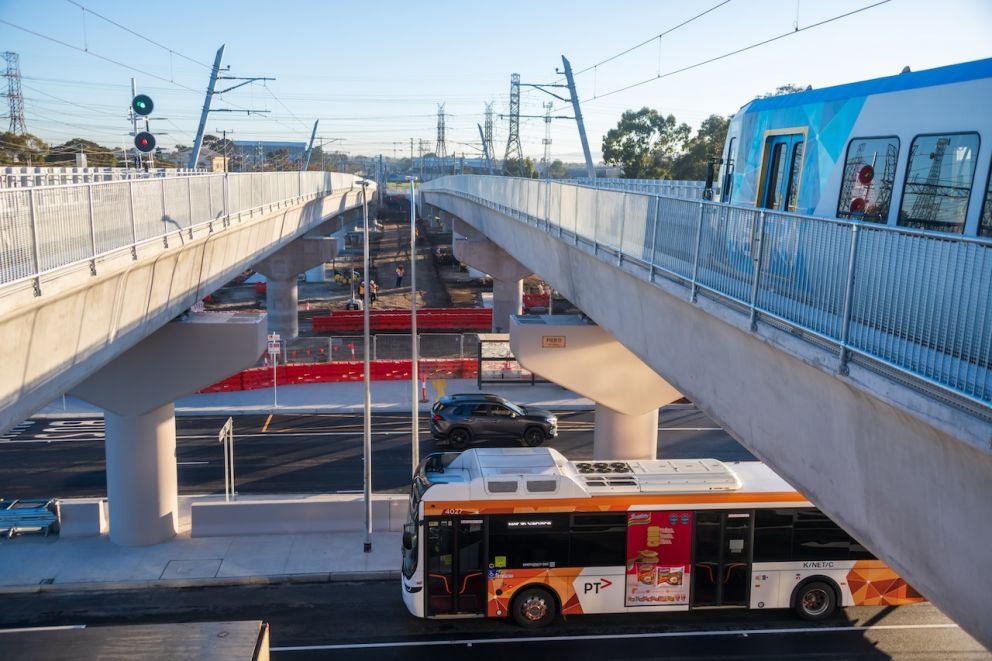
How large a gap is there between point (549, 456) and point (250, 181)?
10583mm

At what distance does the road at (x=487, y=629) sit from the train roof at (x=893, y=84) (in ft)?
25.2

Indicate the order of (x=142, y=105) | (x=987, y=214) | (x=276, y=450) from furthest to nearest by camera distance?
(x=276, y=450) < (x=142, y=105) < (x=987, y=214)

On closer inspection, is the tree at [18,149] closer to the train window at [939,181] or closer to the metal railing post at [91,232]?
the metal railing post at [91,232]

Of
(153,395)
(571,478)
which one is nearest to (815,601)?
(571,478)

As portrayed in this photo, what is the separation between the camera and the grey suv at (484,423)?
2395 centimetres

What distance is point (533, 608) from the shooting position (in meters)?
13.2

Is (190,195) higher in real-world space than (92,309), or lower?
higher

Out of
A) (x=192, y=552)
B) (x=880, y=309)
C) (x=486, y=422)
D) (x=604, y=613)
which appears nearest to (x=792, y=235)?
(x=880, y=309)

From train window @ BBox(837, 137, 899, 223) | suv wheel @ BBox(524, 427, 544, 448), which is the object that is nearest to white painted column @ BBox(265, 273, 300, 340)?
suv wheel @ BBox(524, 427, 544, 448)

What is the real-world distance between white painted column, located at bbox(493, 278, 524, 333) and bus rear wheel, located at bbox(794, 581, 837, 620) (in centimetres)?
2910

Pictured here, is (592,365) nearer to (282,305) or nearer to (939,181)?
(939,181)

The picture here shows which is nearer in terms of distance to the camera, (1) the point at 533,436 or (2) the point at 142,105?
(2) the point at 142,105

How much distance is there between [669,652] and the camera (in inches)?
498

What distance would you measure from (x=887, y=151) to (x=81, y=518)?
50.4 ft
